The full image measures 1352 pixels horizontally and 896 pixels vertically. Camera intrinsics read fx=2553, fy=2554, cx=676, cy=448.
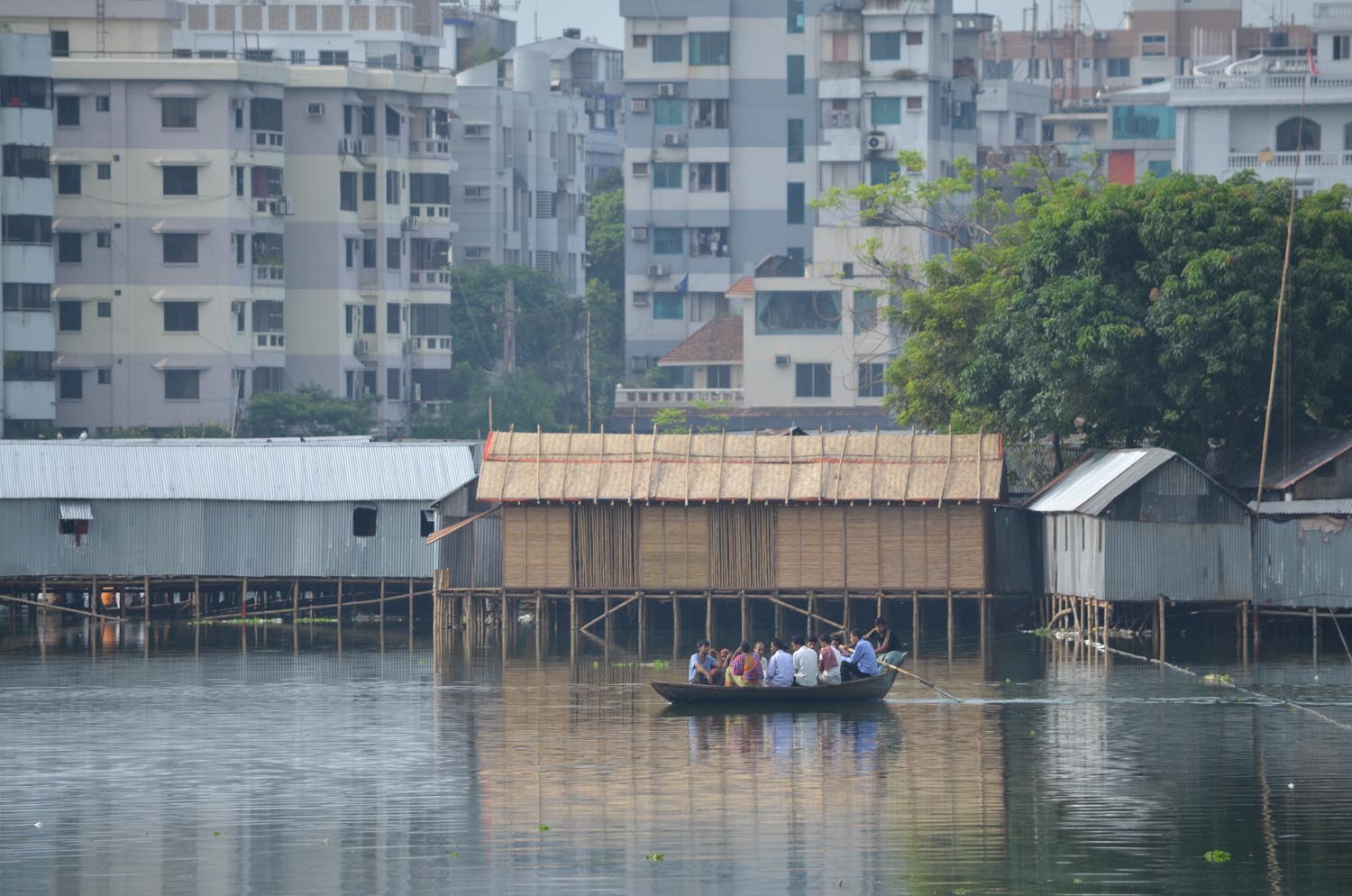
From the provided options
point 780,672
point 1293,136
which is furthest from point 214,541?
point 1293,136

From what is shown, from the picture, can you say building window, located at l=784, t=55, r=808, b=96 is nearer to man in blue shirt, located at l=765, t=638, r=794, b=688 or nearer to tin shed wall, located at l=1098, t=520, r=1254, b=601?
tin shed wall, located at l=1098, t=520, r=1254, b=601

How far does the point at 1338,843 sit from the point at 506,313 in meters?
102

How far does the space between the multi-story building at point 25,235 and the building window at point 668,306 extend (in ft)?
143

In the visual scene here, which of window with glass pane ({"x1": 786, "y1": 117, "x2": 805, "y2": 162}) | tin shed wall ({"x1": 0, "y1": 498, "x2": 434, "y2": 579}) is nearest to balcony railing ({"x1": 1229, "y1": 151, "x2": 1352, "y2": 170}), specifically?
window with glass pane ({"x1": 786, "y1": 117, "x2": 805, "y2": 162})

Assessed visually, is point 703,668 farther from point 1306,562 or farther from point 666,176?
point 666,176

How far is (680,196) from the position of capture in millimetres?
137250

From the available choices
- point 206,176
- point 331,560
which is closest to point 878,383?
point 206,176

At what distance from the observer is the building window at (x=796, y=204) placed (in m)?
135

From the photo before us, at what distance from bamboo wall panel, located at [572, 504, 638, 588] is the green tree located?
38918mm

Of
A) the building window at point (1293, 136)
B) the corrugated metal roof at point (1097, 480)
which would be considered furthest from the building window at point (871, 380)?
the corrugated metal roof at point (1097, 480)

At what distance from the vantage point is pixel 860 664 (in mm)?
54938

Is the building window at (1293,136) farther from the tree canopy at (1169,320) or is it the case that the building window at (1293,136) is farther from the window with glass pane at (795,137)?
the tree canopy at (1169,320)

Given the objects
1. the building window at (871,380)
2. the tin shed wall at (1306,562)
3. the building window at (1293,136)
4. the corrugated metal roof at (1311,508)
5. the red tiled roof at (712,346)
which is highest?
the building window at (1293,136)

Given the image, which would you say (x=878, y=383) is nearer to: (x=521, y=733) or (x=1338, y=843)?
(x=521, y=733)
